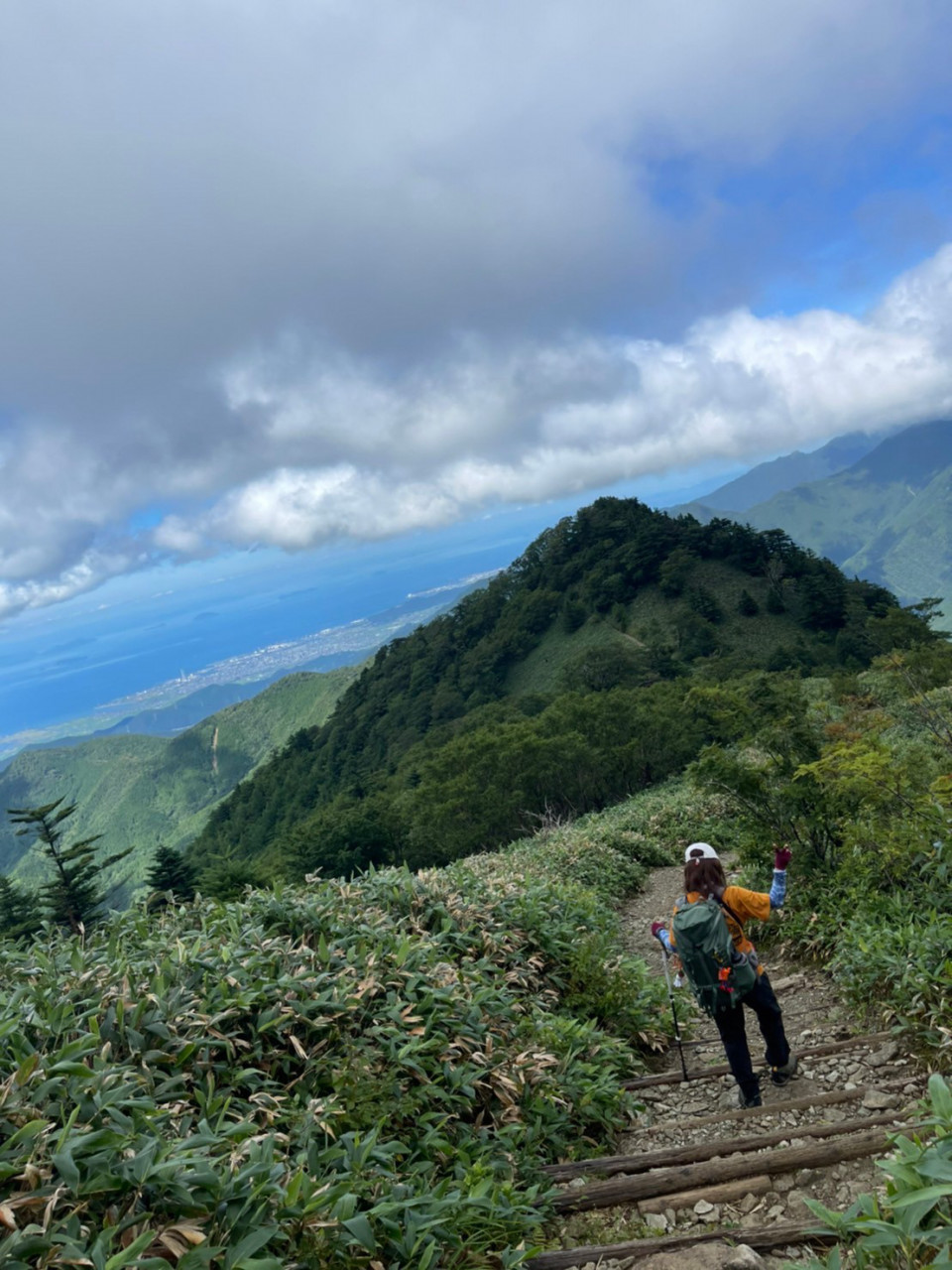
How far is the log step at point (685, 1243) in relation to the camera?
120 inches

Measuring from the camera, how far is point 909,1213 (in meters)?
2.36

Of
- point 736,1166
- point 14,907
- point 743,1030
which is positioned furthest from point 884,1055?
point 14,907

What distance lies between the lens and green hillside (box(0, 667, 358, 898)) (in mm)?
143125

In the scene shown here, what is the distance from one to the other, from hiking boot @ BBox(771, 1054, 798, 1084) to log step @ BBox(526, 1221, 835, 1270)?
201 cm

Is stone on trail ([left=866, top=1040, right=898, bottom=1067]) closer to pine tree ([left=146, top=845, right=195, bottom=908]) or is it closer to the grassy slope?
pine tree ([left=146, top=845, right=195, bottom=908])

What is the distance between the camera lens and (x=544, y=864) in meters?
12.9

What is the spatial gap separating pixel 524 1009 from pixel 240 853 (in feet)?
239

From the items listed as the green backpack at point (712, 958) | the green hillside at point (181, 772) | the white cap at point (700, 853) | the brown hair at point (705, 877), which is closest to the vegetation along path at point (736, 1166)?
the green backpack at point (712, 958)

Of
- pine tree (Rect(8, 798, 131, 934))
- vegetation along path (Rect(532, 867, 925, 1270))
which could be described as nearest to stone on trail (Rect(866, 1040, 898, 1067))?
vegetation along path (Rect(532, 867, 925, 1270))

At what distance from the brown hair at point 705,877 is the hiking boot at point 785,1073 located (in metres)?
1.36

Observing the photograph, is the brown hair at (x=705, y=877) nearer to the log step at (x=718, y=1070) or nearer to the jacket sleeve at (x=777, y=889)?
the jacket sleeve at (x=777, y=889)

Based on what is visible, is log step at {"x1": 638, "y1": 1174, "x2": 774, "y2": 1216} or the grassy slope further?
the grassy slope

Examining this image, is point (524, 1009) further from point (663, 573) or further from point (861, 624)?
point (663, 573)

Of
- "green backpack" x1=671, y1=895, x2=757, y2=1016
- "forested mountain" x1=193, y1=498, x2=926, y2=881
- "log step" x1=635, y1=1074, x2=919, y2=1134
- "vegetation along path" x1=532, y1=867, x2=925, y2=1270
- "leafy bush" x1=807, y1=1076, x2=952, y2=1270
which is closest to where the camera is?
"leafy bush" x1=807, y1=1076, x2=952, y2=1270
